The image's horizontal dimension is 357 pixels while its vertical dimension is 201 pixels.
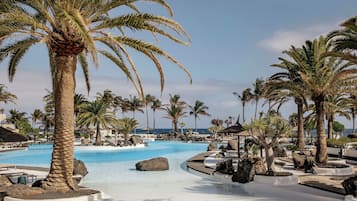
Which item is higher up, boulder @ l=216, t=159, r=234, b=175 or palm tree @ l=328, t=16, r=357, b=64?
palm tree @ l=328, t=16, r=357, b=64

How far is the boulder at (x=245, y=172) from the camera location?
1502cm

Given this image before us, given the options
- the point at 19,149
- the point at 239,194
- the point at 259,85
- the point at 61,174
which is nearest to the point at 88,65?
the point at 61,174

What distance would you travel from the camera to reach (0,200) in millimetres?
10258

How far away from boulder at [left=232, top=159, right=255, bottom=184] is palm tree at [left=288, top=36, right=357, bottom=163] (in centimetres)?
595

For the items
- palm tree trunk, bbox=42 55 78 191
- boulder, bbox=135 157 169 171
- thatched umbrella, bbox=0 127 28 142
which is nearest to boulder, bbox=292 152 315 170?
boulder, bbox=135 157 169 171

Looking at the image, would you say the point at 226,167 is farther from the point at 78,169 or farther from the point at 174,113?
the point at 174,113

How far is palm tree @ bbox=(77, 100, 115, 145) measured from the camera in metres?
44.7

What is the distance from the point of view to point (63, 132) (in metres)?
11.2

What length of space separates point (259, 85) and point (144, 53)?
5822cm

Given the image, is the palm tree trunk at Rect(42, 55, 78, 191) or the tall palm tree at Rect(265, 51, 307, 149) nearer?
the palm tree trunk at Rect(42, 55, 78, 191)

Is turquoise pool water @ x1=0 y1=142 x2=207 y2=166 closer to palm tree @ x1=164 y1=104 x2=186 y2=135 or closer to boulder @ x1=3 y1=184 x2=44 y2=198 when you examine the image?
boulder @ x1=3 y1=184 x2=44 y2=198

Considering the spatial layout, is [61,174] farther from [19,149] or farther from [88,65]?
[19,149]

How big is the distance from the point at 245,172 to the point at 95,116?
3292 cm

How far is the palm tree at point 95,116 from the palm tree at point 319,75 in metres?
31.0
